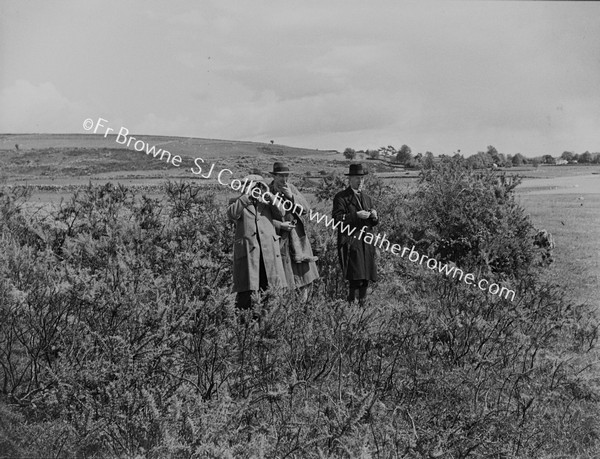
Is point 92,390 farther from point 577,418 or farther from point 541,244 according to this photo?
point 541,244

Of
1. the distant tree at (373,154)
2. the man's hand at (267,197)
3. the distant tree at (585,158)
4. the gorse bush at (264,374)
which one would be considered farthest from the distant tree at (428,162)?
the distant tree at (585,158)

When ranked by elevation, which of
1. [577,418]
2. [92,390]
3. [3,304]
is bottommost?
[577,418]

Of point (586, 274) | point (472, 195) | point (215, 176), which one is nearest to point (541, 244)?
point (586, 274)

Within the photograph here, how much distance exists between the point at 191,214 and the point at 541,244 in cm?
597

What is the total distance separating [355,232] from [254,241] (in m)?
1.41

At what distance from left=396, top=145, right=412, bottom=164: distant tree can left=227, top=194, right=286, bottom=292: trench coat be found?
6.18m

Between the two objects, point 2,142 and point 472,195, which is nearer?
point 472,195

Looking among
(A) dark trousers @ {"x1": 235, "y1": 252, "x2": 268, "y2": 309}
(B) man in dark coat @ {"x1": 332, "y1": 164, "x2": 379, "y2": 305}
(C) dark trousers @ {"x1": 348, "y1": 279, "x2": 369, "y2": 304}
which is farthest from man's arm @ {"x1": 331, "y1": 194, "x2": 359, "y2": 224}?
(A) dark trousers @ {"x1": 235, "y1": 252, "x2": 268, "y2": 309}

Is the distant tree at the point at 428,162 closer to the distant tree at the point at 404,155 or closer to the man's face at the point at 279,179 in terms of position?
the distant tree at the point at 404,155

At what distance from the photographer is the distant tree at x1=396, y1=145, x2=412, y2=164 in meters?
11.5

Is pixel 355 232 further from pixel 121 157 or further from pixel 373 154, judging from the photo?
pixel 121 157

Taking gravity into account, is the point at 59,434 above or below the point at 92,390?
below

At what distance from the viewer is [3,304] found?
166 inches

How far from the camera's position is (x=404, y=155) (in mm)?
11672
